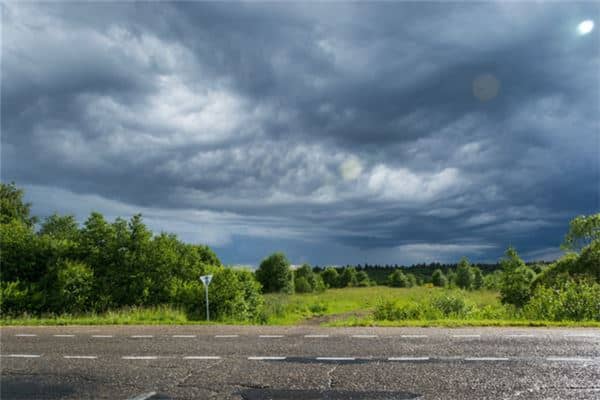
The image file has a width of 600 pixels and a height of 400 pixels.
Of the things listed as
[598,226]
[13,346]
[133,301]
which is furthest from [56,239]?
[598,226]

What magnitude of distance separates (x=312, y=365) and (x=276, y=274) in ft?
198

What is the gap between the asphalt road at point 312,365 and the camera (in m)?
7.48

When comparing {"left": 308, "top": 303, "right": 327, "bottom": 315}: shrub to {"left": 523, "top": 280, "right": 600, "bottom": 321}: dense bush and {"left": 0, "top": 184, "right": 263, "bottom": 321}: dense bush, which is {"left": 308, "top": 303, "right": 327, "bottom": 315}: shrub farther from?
{"left": 523, "top": 280, "right": 600, "bottom": 321}: dense bush

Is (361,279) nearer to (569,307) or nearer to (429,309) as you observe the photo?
(429,309)

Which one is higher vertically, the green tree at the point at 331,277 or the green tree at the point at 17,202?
the green tree at the point at 17,202

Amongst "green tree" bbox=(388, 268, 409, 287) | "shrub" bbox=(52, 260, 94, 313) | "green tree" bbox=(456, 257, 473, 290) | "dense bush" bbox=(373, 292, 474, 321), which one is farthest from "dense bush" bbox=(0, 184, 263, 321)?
"green tree" bbox=(388, 268, 409, 287)

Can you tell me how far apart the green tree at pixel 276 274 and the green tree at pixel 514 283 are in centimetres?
3741

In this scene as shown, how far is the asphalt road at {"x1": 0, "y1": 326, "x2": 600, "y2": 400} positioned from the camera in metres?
7.48

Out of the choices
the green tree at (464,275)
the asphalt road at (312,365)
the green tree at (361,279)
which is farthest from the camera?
the green tree at (361,279)

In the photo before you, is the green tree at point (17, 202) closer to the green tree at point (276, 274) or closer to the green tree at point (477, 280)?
the green tree at point (276, 274)

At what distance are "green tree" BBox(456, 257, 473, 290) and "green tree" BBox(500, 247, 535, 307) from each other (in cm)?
4222

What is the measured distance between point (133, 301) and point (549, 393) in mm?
21106

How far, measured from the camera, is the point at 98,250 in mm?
24672

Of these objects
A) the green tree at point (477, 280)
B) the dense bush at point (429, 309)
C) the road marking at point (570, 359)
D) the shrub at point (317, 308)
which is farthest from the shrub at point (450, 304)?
the green tree at point (477, 280)
